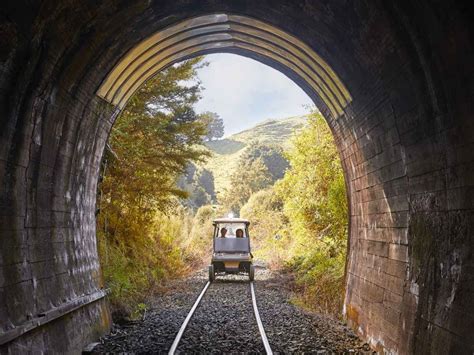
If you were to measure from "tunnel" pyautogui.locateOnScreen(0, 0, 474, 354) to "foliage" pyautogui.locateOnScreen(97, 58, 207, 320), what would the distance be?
268 centimetres

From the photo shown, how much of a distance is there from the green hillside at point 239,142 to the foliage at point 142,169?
174 ft

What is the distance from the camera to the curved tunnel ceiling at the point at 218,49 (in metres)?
7.77

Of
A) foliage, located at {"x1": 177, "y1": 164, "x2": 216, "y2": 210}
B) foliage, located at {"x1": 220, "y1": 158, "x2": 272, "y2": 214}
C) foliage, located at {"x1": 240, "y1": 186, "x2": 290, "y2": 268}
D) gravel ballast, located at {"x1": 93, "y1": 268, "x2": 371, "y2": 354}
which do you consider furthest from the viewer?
foliage, located at {"x1": 177, "y1": 164, "x2": 216, "y2": 210}

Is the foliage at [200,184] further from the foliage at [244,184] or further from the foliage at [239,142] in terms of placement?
the foliage at [244,184]

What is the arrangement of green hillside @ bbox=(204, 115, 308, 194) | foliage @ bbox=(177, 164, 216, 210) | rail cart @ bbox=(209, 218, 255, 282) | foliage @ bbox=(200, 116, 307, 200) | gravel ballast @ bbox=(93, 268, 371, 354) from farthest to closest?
green hillside @ bbox=(204, 115, 308, 194), foliage @ bbox=(200, 116, 307, 200), foliage @ bbox=(177, 164, 216, 210), rail cart @ bbox=(209, 218, 255, 282), gravel ballast @ bbox=(93, 268, 371, 354)

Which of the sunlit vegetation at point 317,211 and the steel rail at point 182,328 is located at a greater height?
the sunlit vegetation at point 317,211

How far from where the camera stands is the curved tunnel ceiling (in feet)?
25.5

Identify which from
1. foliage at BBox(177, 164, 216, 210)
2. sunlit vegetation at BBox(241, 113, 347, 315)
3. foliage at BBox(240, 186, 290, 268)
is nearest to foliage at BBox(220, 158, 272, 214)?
foliage at BBox(177, 164, 216, 210)

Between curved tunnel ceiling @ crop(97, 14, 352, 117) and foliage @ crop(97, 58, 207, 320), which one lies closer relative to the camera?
curved tunnel ceiling @ crop(97, 14, 352, 117)

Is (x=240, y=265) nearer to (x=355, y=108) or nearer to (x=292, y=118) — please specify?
(x=355, y=108)

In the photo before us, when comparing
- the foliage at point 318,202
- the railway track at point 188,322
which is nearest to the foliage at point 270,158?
the foliage at point 318,202

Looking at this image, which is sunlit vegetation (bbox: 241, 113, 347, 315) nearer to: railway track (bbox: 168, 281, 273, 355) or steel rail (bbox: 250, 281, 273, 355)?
steel rail (bbox: 250, 281, 273, 355)

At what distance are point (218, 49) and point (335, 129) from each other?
314 centimetres

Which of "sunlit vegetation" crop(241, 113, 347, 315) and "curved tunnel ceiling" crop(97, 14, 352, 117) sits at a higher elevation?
"curved tunnel ceiling" crop(97, 14, 352, 117)
